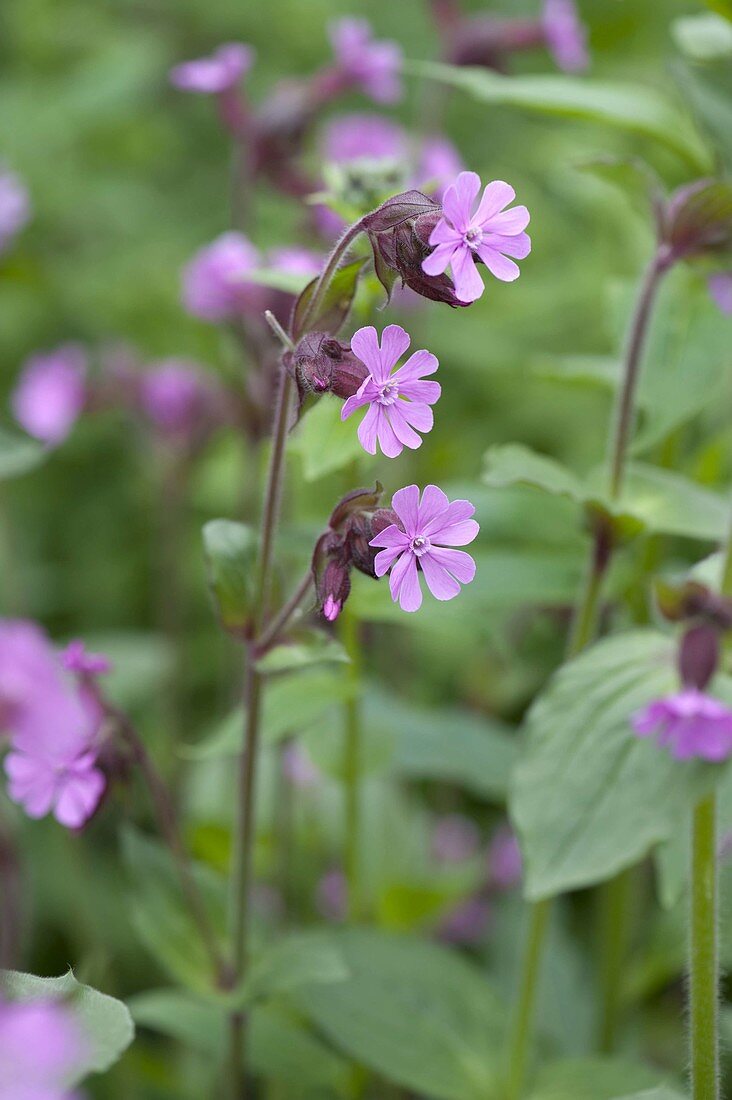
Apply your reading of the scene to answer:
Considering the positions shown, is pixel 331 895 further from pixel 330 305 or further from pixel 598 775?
pixel 330 305

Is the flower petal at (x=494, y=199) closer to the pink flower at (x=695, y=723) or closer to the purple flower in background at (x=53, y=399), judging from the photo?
the pink flower at (x=695, y=723)

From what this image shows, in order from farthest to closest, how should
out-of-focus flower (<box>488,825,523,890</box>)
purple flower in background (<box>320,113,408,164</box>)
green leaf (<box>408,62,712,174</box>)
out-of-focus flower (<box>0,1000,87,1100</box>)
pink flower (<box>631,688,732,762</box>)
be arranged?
out-of-focus flower (<box>488,825,523,890</box>)
purple flower in background (<box>320,113,408,164</box>)
green leaf (<box>408,62,712,174</box>)
pink flower (<box>631,688,732,762</box>)
out-of-focus flower (<box>0,1000,87,1100</box>)

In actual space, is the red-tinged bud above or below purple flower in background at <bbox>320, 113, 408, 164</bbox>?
below

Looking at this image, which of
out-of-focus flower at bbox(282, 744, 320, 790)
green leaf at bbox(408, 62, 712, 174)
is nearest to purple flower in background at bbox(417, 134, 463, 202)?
green leaf at bbox(408, 62, 712, 174)

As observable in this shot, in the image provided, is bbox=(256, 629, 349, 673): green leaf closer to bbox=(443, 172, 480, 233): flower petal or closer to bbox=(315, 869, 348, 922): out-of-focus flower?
bbox=(443, 172, 480, 233): flower petal

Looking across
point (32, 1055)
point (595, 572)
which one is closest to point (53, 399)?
point (595, 572)

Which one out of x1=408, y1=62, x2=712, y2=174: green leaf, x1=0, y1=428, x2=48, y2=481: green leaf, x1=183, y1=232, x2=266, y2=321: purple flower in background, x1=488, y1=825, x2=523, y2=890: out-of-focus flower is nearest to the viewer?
x1=0, y1=428, x2=48, y2=481: green leaf

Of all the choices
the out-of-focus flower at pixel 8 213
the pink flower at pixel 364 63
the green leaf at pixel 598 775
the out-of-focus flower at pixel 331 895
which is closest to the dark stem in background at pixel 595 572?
the green leaf at pixel 598 775
